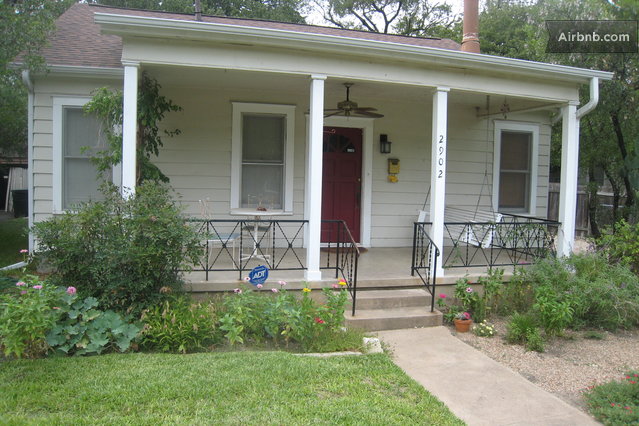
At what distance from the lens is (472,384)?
4008 millimetres

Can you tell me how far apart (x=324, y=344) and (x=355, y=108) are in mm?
3535

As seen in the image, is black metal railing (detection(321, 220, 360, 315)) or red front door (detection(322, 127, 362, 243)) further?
red front door (detection(322, 127, 362, 243))

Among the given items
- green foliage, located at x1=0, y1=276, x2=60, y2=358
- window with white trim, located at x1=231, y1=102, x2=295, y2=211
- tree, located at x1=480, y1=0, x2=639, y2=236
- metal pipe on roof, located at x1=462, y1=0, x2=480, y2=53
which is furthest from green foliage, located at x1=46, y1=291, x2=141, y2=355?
tree, located at x1=480, y1=0, x2=639, y2=236

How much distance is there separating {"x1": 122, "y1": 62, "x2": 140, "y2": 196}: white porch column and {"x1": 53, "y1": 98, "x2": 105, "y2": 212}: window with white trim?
1.90 metres

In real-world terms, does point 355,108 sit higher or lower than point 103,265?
higher

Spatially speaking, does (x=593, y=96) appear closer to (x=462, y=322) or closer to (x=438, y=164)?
(x=438, y=164)

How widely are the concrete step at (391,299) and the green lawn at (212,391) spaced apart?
1.41 m

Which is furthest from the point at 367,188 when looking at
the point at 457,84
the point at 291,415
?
the point at 291,415

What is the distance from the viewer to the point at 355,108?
22.1 feet

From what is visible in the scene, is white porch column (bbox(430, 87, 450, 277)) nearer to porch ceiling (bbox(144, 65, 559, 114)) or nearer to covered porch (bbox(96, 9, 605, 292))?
covered porch (bbox(96, 9, 605, 292))

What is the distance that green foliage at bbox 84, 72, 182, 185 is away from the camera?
19.0ft

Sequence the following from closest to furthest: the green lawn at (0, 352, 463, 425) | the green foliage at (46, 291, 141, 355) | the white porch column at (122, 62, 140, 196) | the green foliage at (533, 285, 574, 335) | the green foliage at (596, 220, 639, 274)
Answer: the green lawn at (0, 352, 463, 425)
the green foliage at (46, 291, 141, 355)
the green foliage at (533, 285, 574, 335)
the white porch column at (122, 62, 140, 196)
the green foliage at (596, 220, 639, 274)

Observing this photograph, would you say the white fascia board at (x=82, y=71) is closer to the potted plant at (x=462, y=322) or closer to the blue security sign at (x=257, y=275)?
the blue security sign at (x=257, y=275)

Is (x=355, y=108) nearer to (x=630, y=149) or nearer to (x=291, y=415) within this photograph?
(x=291, y=415)
